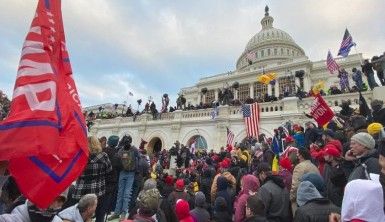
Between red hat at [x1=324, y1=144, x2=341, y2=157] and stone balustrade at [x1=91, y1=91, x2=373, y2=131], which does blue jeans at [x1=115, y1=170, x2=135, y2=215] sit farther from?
stone balustrade at [x1=91, y1=91, x2=373, y2=131]

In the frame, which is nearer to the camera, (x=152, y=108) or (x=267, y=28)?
(x=152, y=108)

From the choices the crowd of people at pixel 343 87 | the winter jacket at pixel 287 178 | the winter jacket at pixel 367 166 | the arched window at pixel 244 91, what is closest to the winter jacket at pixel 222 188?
the winter jacket at pixel 287 178

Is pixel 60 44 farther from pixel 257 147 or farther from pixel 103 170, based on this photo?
pixel 257 147

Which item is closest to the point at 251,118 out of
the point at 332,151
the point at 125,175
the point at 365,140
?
the point at 125,175

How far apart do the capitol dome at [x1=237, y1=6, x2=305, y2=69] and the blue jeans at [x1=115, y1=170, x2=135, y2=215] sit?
197 ft

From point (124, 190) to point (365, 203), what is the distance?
17.1ft

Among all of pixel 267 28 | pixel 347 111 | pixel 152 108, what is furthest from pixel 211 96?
pixel 347 111

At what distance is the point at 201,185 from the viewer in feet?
24.9

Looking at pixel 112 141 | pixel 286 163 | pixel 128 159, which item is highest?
pixel 112 141

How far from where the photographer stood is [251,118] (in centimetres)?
1972

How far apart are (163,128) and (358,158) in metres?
21.9

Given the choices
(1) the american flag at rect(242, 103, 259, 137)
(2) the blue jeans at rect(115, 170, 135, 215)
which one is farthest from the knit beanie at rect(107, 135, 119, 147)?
(1) the american flag at rect(242, 103, 259, 137)

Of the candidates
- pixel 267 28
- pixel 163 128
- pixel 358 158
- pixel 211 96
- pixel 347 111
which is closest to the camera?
pixel 358 158

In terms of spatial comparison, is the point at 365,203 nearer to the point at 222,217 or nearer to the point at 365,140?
the point at 365,140
